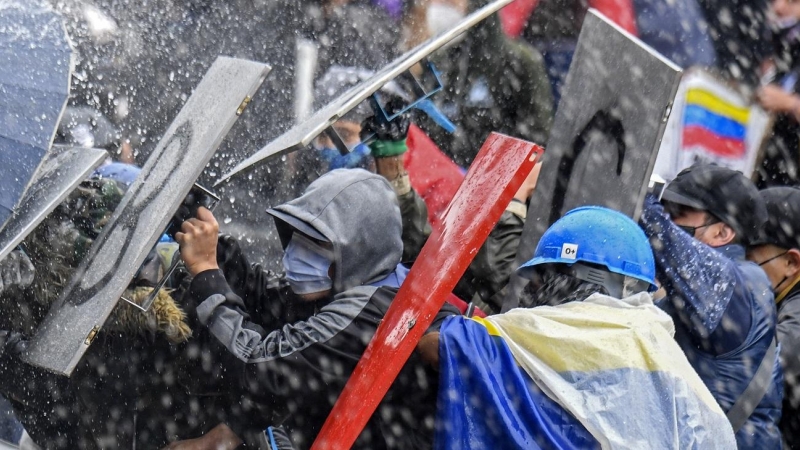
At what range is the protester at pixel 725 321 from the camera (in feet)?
11.7

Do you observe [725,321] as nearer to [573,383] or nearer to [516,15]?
[573,383]

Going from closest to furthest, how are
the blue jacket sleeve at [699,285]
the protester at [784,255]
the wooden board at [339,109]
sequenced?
the wooden board at [339,109], the blue jacket sleeve at [699,285], the protester at [784,255]

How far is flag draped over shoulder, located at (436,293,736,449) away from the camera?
9.18ft

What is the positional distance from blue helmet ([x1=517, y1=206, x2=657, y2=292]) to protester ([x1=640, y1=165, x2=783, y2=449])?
0.48 metres

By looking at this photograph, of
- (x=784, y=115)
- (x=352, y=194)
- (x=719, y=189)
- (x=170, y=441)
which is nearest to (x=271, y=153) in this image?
(x=352, y=194)

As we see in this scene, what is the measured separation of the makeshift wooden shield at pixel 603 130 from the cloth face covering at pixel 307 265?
0.67 meters

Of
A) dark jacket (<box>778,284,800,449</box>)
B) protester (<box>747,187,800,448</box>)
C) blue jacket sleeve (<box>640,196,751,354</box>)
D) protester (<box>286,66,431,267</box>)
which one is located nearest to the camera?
blue jacket sleeve (<box>640,196,751,354</box>)

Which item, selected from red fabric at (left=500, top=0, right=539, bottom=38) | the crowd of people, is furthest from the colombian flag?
red fabric at (left=500, top=0, right=539, bottom=38)

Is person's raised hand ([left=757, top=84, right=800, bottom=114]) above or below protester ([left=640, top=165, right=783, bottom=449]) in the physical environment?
above

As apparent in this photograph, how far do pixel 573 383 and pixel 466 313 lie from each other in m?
0.70

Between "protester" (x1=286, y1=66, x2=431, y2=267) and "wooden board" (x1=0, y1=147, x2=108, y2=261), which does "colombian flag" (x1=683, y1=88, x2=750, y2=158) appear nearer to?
"protester" (x1=286, y1=66, x2=431, y2=267)

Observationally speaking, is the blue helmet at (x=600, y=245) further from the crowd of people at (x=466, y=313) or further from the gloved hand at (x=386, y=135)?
the gloved hand at (x=386, y=135)

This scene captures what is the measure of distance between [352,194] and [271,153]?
0.44 meters

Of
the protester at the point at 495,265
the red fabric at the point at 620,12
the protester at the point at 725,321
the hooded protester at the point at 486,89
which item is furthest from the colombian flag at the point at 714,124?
the protester at the point at 725,321
